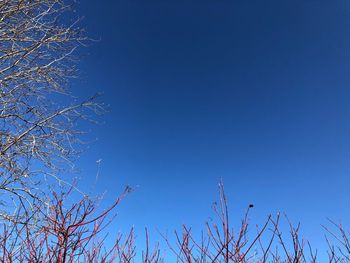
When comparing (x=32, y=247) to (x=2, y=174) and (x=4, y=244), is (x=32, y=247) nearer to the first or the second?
(x=4, y=244)

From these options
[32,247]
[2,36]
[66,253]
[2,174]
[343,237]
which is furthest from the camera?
[2,36]

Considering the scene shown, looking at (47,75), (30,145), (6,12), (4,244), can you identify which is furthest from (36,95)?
(4,244)

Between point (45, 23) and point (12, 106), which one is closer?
point (12, 106)

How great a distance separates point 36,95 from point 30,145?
3.39 feet

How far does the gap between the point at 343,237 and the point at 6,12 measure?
6.11 meters

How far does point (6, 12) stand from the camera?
6141 mm

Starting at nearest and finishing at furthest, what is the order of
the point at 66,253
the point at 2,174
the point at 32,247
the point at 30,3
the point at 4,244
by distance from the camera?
the point at 66,253
the point at 32,247
the point at 4,244
the point at 2,174
the point at 30,3

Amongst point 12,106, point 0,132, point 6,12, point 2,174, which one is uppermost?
point 6,12

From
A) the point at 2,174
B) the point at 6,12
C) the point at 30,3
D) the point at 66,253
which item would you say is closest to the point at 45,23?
the point at 30,3

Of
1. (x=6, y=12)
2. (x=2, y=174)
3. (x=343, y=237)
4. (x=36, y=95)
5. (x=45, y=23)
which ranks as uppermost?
(x=45, y=23)

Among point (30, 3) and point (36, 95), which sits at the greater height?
point (30, 3)

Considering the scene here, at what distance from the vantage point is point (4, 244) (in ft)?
7.47

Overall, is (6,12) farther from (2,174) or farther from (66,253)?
(66,253)

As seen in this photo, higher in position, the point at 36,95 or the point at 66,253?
the point at 36,95
